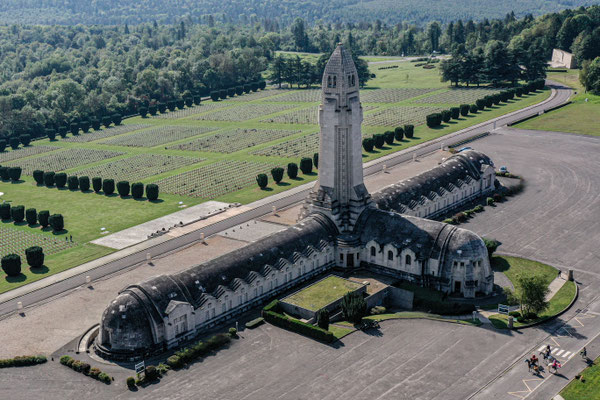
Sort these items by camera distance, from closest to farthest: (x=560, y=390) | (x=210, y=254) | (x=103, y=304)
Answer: (x=560, y=390)
(x=103, y=304)
(x=210, y=254)

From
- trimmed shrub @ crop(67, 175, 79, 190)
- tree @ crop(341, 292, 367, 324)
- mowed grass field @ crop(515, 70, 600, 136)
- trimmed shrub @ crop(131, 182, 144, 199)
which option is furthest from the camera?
mowed grass field @ crop(515, 70, 600, 136)

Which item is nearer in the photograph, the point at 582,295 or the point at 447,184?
the point at 582,295

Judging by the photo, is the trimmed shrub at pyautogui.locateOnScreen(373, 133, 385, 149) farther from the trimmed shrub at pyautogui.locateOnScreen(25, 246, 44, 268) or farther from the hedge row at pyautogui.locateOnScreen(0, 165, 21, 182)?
the trimmed shrub at pyautogui.locateOnScreen(25, 246, 44, 268)

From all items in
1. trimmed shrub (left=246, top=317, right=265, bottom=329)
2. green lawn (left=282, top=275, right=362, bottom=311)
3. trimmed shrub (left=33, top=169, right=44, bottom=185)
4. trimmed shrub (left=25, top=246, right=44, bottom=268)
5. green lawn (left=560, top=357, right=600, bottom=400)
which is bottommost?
trimmed shrub (left=33, top=169, right=44, bottom=185)

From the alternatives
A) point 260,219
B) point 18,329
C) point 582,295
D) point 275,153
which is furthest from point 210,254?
point 275,153

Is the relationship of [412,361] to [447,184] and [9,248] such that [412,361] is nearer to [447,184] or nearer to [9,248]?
[447,184]

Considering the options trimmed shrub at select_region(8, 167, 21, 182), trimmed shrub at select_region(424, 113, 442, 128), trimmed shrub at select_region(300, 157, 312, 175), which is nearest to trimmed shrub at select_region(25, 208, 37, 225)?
trimmed shrub at select_region(8, 167, 21, 182)

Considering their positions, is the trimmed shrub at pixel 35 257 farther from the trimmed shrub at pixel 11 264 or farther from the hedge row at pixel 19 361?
the hedge row at pixel 19 361
